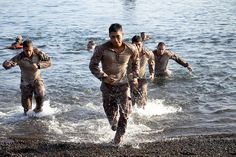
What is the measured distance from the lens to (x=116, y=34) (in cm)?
806

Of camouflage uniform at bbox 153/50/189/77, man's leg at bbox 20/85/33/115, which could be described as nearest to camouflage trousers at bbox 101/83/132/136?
man's leg at bbox 20/85/33/115

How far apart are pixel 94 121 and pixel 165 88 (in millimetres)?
3542

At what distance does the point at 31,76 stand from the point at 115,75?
298 cm

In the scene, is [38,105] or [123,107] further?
[38,105]

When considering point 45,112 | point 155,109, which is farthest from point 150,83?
point 45,112

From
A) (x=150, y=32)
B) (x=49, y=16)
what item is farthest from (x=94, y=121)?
(x=49, y=16)

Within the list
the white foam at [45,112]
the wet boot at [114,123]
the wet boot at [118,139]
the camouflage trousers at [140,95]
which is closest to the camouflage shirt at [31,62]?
the white foam at [45,112]

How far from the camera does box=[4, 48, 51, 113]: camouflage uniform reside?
1056cm

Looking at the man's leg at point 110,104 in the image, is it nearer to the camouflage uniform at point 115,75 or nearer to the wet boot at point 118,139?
the camouflage uniform at point 115,75

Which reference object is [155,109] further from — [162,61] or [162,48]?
[162,61]

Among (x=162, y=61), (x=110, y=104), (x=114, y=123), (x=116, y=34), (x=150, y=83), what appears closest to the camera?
(x=116, y=34)

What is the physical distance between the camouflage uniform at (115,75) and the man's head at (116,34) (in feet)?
0.46

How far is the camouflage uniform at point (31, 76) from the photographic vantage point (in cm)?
1056

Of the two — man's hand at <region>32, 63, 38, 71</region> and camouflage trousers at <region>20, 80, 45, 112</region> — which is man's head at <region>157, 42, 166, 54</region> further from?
man's hand at <region>32, 63, 38, 71</region>
